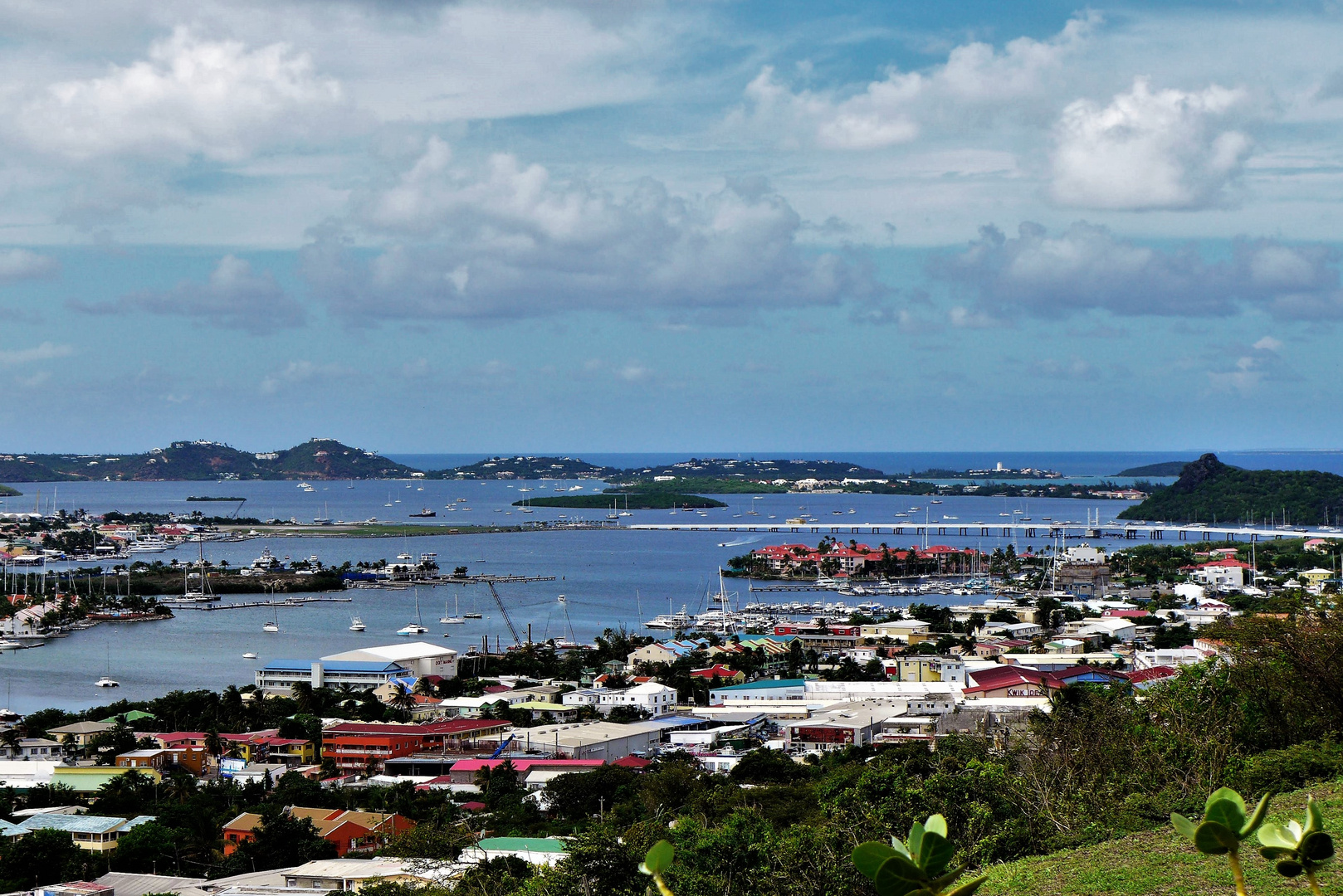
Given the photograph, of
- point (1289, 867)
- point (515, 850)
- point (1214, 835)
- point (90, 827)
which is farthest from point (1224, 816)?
point (90, 827)

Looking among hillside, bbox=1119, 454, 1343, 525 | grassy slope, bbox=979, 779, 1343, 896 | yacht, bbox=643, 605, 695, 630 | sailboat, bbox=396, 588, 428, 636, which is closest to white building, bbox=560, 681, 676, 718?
yacht, bbox=643, 605, 695, 630

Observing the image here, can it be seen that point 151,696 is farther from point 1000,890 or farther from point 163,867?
point 1000,890

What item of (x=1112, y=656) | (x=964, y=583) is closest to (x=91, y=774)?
(x=1112, y=656)

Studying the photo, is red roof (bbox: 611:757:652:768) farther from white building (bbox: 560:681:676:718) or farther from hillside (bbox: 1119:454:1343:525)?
hillside (bbox: 1119:454:1343:525)

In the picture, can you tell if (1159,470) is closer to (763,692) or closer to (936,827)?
(763,692)

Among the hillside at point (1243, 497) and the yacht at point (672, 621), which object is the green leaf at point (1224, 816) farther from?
the hillside at point (1243, 497)
